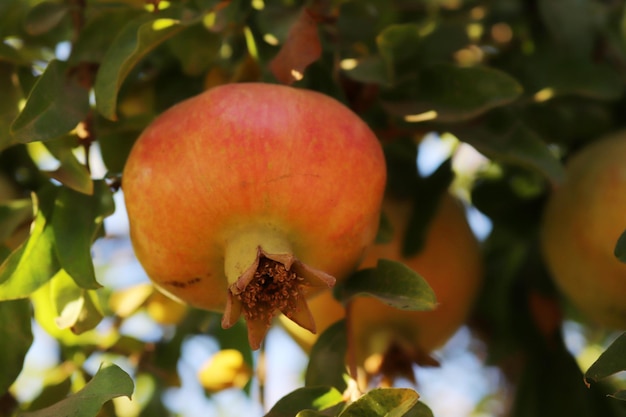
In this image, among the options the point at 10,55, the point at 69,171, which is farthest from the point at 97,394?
the point at 10,55

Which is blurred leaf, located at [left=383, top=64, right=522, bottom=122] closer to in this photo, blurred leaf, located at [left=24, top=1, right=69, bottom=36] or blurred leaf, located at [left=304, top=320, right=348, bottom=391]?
blurred leaf, located at [left=304, top=320, right=348, bottom=391]

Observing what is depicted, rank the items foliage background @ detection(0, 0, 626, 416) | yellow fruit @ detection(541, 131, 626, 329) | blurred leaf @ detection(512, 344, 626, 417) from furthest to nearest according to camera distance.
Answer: blurred leaf @ detection(512, 344, 626, 417)
yellow fruit @ detection(541, 131, 626, 329)
foliage background @ detection(0, 0, 626, 416)

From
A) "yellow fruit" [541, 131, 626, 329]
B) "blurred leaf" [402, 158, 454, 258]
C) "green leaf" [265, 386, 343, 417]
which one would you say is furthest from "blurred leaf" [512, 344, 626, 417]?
"green leaf" [265, 386, 343, 417]

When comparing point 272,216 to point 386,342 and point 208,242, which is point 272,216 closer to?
point 208,242

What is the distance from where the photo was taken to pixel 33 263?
47.4 inches

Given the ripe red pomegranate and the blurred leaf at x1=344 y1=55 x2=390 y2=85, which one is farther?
the blurred leaf at x1=344 y1=55 x2=390 y2=85

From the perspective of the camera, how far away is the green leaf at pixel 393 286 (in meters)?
1.12

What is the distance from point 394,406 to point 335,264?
0.23 m

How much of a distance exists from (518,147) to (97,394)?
2.54 ft

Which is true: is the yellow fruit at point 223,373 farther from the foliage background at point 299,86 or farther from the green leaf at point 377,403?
the green leaf at point 377,403

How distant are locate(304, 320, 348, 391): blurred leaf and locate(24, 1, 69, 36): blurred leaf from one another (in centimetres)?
65

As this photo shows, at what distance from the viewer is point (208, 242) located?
111 cm

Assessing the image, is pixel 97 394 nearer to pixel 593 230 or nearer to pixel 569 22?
pixel 593 230

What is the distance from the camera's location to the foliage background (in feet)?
4.04
